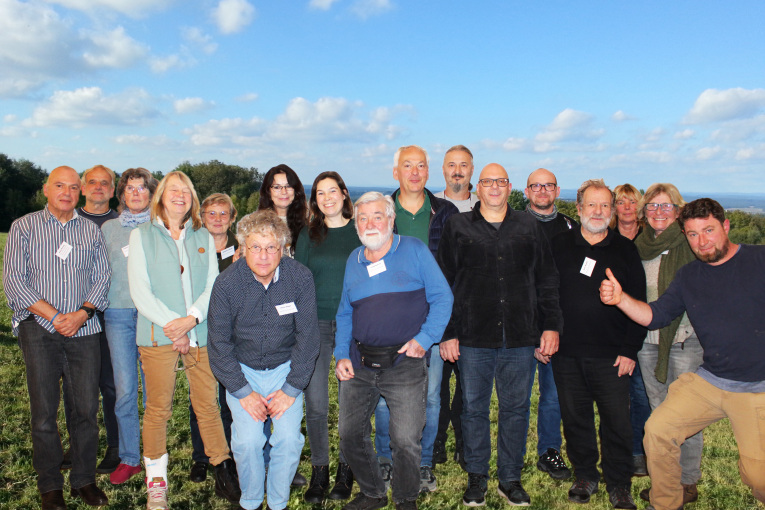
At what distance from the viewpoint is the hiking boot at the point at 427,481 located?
15.9 ft

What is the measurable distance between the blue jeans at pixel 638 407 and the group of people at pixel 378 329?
30 centimetres

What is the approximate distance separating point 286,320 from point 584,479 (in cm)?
301

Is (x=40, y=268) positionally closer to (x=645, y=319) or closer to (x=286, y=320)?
(x=286, y=320)

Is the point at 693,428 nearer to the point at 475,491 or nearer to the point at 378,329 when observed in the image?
the point at 475,491

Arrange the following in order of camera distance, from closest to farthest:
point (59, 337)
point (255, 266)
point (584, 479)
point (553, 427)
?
point (255, 266) → point (59, 337) → point (584, 479) → point (553, 427)

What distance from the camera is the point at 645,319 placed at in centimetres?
442

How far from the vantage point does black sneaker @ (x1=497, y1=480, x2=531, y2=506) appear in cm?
459

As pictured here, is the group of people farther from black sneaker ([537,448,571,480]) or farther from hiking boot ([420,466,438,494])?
black sneaker ([537,448,571,480])

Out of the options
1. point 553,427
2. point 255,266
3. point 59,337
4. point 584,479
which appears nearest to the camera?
point 255,266

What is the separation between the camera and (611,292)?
4.32 m

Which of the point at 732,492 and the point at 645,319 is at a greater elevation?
the point at 645,319

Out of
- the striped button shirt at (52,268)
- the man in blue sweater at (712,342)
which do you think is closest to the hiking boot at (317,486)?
the striped button shirt at (52,268)

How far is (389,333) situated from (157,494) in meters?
2.39

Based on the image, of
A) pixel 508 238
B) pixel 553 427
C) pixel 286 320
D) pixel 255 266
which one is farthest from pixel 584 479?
pixel 255 266
